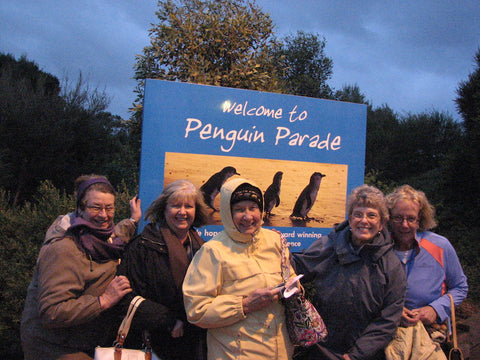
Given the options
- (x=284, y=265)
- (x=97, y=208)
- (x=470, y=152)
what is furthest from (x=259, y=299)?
(x=470, y=152)

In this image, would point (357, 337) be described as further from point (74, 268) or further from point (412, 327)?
point (74, 268)

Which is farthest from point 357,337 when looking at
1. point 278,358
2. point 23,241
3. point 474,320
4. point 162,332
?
point 23,241

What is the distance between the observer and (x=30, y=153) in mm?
10516

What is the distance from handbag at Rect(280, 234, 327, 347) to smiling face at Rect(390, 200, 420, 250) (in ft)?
3.41

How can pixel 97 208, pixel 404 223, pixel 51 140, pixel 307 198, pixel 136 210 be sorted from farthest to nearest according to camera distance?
pixel 51 140, pixel 307 198, pixel 136 210, pixel 404 223, pixel 97 208

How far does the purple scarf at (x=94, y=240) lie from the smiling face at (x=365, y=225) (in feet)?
5.38

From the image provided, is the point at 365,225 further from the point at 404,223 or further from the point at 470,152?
the point at 470,152

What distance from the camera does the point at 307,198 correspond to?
13.6ft

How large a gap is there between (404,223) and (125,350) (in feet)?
7.06

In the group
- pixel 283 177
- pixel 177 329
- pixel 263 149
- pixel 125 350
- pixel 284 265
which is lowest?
pixel 125 350

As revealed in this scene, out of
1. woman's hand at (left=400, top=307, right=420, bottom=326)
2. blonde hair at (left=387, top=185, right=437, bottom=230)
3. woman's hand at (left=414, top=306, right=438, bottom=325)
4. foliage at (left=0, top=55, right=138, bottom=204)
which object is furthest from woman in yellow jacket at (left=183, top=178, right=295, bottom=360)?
foliage at (left=0, top=55, right=138, bottom=204)

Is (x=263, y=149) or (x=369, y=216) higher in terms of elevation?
(x=263, y=149)

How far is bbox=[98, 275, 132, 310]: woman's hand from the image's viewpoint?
239 centimetres

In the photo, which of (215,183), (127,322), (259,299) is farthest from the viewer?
(215,183)
